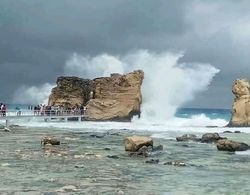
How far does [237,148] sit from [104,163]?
1262 cm

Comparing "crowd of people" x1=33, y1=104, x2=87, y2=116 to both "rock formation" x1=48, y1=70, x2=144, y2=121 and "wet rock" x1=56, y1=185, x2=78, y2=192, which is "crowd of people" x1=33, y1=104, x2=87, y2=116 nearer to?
"rock formation" x1=48, y1=70, x2=144, y2=121

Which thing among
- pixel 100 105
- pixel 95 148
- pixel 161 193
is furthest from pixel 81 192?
pixel 100 105

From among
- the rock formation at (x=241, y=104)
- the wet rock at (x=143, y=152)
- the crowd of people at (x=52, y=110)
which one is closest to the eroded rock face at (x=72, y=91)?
the crowd of people at (x=52, y=110)

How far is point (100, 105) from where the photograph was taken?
81.4 m

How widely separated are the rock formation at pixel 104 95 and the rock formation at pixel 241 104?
20284mm

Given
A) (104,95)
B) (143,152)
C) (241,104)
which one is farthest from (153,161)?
(104,95)

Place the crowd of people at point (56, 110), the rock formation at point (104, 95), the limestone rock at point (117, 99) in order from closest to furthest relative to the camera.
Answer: the crowd of people at point (56, 110), the limestone rock at point (117, 99), the rock formation at point (104, 95)

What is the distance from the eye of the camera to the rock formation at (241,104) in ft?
213

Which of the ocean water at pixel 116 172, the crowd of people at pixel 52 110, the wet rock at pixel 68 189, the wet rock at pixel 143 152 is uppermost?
the crowd of people at pixel 52 110

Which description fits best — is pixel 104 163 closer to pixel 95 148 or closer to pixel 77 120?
pixel 95 148

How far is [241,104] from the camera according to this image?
65.2m

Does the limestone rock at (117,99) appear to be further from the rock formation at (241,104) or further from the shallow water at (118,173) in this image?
the shallow water at (118,173)

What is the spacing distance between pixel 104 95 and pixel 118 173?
200 feet

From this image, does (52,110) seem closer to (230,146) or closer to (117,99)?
(117,99)
